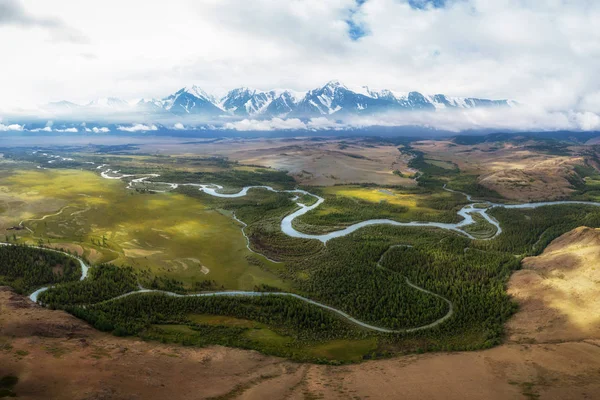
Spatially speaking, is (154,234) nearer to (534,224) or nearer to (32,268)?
(32,268)

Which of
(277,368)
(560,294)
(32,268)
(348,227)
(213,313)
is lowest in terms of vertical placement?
(277,368)

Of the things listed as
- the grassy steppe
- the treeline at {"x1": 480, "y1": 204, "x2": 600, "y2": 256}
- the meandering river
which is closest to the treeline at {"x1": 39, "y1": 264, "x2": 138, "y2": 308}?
the meandering river

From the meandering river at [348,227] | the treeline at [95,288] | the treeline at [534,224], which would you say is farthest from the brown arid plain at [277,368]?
the treeline at [534,224]

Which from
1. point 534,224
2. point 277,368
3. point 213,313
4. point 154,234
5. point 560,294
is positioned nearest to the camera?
point 277,368

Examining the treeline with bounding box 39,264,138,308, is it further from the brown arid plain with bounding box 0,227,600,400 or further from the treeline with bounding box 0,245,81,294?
the brown arid plain with bounding box 0,227,600,400

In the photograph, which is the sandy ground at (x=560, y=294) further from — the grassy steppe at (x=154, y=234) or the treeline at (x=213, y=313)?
the grassy steppe at (x=154, y=234)

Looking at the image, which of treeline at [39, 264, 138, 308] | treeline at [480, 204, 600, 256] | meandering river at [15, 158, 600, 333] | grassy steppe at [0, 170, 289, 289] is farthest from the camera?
treeline at [480, 204, 600, 256]

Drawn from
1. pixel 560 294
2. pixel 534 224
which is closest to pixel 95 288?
pixel 560 294

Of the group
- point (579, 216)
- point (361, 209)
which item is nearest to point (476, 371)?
point (361, 209)
